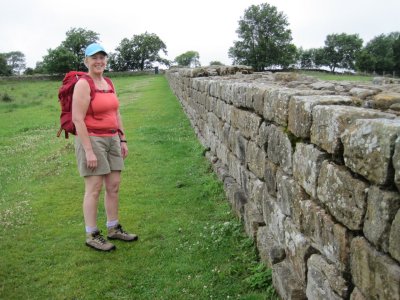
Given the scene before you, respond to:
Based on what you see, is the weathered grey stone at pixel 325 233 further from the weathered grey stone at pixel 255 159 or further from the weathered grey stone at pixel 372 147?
the weathered grey stone at pixel 255 159

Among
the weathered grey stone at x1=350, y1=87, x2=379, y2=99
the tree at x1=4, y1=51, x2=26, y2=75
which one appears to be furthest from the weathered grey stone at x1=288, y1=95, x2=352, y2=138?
the tree at x1=4, y1=51, x2=26, y2=75

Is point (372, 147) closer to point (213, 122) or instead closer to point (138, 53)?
point (213, 122)

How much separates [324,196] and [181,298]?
2084 millimetres

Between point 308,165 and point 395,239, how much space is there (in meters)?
1.29

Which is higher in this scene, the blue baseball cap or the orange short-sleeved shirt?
the blue baseball cap

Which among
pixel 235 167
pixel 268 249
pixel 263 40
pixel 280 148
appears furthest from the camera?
pixel 263 40

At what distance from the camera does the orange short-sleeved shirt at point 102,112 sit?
5.35 metres

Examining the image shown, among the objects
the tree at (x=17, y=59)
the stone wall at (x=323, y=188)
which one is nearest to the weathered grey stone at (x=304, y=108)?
the stone wall at (x=323, y=188)

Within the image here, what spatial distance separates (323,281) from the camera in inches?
125

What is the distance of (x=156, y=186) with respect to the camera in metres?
8.27

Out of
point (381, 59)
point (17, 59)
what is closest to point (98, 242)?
point (381, 59)

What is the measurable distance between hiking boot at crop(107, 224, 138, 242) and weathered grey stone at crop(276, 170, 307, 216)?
7.60 ft

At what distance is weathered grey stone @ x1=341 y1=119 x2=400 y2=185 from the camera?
226 cm

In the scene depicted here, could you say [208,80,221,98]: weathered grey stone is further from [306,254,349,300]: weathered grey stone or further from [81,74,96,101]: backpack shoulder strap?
[306,254,349,300]: weathered grey stone
